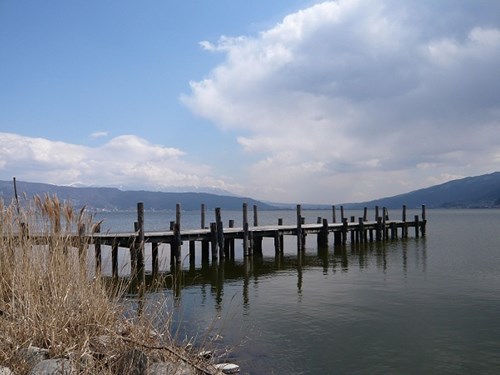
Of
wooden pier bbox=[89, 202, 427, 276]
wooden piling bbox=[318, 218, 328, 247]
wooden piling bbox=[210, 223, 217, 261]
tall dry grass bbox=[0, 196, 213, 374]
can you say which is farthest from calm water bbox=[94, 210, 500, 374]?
wooden piling bbox=[318, 218, 328, 247]

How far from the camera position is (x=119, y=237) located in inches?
812

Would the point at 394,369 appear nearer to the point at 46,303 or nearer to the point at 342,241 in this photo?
the point at 46,303

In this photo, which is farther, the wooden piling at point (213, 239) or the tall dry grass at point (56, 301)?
the wooden piling at point (213, 239)

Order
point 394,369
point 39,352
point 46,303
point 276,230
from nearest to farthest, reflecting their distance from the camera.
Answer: point 39,352 → point 46,303 → point 394,369 → point 276,230

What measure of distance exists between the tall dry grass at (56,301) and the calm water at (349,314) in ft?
3.89

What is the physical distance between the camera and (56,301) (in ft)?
19.6

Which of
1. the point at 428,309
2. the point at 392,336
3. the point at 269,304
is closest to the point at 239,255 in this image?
the point at 269,304

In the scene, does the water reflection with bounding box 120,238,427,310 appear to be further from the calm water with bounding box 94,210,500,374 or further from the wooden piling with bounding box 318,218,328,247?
the wooden piling with bounding box 318,218,328,247

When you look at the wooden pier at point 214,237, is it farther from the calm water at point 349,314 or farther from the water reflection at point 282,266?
the calm water at point 349,314

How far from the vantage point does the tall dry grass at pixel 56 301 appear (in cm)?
553

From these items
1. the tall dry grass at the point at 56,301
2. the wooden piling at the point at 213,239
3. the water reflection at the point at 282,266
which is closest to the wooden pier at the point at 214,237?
the wooden piling at the point at 213,239

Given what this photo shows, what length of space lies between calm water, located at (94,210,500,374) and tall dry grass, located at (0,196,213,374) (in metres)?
1.19

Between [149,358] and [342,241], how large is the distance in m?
30.0

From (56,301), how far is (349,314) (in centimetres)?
943
